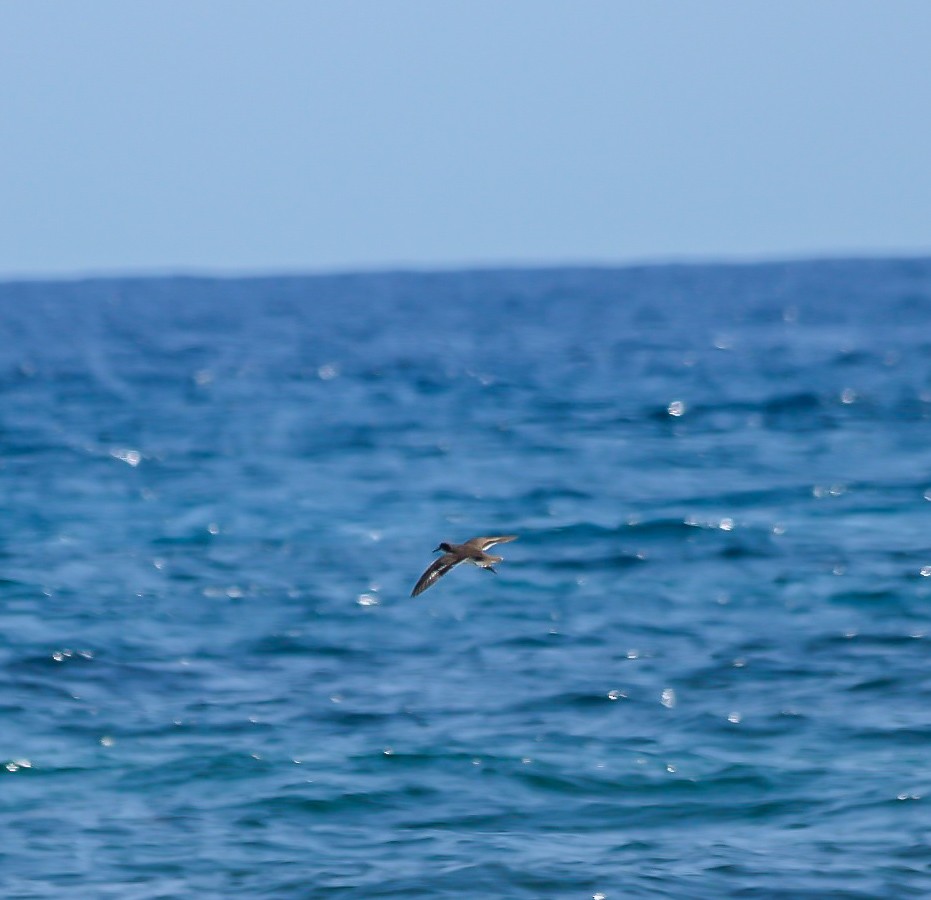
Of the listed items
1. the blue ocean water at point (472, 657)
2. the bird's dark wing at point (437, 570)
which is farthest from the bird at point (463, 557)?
the blue ocean water at point (472, 657)

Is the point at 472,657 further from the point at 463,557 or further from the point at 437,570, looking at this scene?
the point at 437,570

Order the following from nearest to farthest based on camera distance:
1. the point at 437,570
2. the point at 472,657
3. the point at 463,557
Answer: the point at 437,570 < the point at 463,557 < the point at 472,657

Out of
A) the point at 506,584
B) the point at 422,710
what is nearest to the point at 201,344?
the point at 506,584

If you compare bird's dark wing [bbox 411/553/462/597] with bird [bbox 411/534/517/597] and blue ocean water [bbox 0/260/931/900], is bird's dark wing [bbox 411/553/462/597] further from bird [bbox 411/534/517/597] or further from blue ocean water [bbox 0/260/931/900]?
blue ocean water [bbox 0/260/931/900]

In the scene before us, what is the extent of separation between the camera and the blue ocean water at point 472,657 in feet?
44.1

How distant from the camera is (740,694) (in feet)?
56.5

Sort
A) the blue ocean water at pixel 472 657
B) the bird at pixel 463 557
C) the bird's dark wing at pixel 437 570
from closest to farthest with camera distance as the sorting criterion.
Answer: the bird's dark wing at pixel 437 570
the bird at pixel 463 557
the blue ocean water at pixel 472 657

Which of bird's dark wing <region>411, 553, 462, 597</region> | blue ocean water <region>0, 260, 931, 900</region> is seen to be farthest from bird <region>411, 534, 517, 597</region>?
blue ocean water <region>0, 260, 931, 900</region>

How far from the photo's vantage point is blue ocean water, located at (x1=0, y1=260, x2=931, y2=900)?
44.1ft

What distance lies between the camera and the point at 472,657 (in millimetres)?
19031

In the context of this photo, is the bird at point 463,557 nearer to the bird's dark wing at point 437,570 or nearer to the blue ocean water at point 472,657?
the bird's dark wing at point 437,570

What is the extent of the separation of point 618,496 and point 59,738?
623 inches

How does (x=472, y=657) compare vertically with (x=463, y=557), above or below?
below

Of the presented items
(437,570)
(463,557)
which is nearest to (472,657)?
(463,557)
